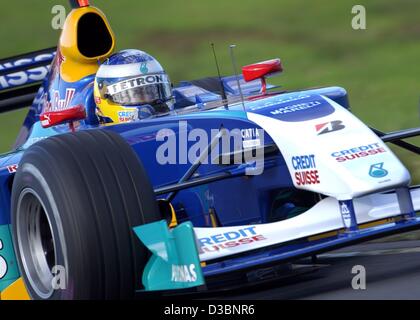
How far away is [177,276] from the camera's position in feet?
15.9

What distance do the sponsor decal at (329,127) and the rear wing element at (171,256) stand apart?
947 millimetres

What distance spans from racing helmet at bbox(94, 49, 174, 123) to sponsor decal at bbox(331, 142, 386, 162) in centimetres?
175

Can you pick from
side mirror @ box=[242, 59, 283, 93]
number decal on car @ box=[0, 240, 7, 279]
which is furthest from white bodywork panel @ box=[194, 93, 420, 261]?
number decal on car @ box=[0, 240, 7, 279]

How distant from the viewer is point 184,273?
15.8 feet

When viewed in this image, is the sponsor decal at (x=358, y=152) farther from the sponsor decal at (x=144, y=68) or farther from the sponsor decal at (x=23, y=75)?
the sponsor decal at (x=23, y=75)

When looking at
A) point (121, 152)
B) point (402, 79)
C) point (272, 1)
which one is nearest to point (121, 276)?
point (121, 152)

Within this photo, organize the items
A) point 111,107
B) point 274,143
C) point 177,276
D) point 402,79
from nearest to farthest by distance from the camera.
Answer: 1. point 177,276
2. point 274,143
3. point 111,107
4. point 402,79

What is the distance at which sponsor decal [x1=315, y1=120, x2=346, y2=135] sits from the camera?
210 inches

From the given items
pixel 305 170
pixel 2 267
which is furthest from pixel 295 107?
pixel 2 267

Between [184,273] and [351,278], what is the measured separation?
4.34 feet

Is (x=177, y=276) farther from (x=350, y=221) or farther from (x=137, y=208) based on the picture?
(x=350, y=221)

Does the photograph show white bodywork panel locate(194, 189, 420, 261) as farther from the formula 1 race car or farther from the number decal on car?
the number decal on car

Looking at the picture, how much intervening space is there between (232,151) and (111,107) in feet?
3.67

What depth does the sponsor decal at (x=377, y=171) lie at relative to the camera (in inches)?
198
